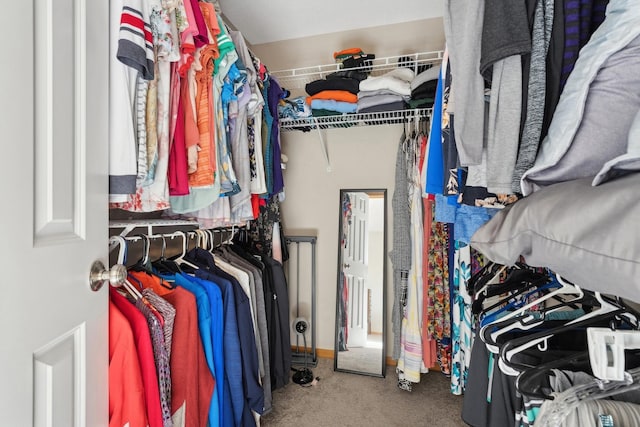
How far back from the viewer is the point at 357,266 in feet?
7.64

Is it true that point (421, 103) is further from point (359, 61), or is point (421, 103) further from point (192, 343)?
point (192, 343)

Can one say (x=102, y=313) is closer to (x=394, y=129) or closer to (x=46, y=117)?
(x=46, y=117)

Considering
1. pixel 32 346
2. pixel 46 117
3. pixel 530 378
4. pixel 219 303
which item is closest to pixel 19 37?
pixel 46 117

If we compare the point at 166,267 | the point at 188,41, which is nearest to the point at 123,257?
the point at 166,267

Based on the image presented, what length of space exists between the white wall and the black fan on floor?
0.39 feet

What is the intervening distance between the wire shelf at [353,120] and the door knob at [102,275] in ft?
5.18

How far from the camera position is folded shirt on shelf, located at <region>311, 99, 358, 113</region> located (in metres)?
2.01

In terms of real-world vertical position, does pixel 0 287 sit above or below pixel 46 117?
below

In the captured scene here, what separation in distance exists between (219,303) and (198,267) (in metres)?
0.24

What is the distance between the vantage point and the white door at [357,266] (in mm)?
2293

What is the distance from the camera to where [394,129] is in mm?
2324

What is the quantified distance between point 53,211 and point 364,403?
186cm

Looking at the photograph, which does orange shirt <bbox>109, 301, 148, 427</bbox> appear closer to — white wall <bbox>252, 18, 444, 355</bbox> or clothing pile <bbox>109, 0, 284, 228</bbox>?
clothing pile <bbox>109, 0, 284, 228</bbox>

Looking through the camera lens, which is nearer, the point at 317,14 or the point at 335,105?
the point at 335,105
